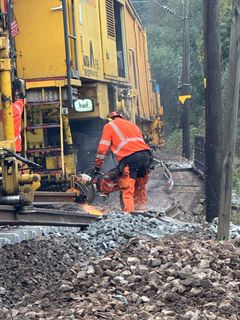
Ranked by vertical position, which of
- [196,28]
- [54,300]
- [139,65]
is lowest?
[54,300]

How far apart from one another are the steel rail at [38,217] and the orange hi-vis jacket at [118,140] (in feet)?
8.35

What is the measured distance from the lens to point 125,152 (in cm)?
1236

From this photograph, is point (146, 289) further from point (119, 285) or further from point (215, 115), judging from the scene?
point (215, 115)

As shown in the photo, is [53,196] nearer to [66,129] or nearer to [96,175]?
[96,175]

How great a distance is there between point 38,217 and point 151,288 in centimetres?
244

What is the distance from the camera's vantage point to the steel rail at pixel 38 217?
7742 millimetres

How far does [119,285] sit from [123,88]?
1137 cm

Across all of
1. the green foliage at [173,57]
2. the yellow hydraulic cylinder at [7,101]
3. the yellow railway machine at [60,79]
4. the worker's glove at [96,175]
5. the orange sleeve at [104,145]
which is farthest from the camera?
the green foliage at [173,57]

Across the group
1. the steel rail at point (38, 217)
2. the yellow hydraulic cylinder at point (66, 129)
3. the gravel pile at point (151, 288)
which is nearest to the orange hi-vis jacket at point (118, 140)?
the yellow hydraulic cylinder at point (66, 129)

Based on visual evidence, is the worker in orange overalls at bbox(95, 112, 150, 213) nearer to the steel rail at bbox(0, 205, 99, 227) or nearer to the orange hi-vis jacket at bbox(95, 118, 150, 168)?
the orange hi-vis jacket at bbox(95, 118, 150, 168)

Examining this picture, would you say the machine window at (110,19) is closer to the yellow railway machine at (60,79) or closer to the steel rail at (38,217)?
the yellow railway machine at (60,79)

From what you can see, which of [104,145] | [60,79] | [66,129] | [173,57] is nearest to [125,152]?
[104,145]

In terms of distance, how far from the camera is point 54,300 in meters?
6.14

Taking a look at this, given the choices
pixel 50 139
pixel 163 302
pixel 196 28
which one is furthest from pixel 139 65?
pixel 196 28
